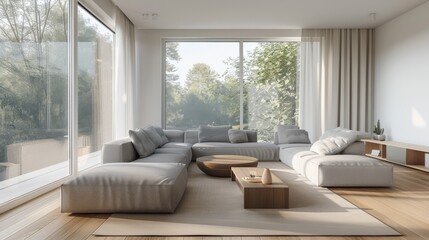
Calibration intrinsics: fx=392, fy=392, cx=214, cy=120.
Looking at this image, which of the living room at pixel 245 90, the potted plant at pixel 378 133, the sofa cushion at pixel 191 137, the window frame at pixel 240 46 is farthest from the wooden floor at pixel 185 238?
the window frame at pixel 240 46

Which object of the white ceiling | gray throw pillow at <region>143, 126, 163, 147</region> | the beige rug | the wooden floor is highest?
the white ceiling

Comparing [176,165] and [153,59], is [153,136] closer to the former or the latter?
[176,165]

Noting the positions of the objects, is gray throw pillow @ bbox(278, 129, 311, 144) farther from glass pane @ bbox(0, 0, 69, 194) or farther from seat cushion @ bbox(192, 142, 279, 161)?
glass pane @ bbox(0, 0, 69, 194)

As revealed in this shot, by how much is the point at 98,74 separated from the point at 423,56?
5.32 meters

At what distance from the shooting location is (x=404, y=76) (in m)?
7.08

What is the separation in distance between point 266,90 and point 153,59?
2552 millimetres

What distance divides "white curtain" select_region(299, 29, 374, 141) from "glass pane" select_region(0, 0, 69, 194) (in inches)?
205

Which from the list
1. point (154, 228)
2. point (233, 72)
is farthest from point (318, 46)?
point (154, 228)

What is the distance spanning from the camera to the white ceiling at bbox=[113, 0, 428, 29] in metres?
6.45

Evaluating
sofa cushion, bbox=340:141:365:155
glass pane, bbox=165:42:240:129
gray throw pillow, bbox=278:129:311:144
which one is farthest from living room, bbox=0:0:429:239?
gray throw pillow, bbox=278:129:311:144

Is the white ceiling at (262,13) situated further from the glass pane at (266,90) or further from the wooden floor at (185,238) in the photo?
the wooden floor at (185,238)

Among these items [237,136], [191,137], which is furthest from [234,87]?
[191,137]

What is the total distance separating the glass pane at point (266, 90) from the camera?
8.57 m

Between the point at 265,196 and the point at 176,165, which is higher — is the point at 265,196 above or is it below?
below
